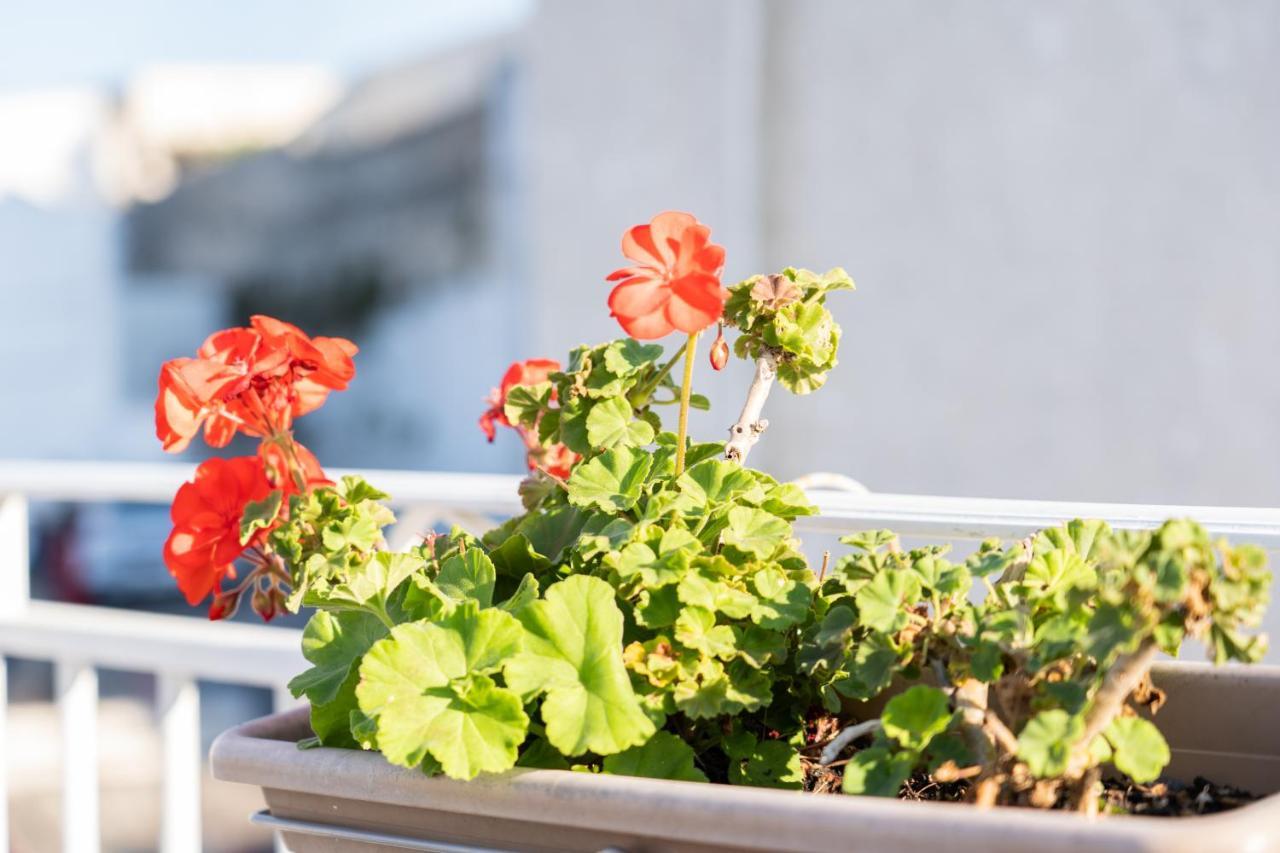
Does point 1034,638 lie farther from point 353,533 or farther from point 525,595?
point 353,533

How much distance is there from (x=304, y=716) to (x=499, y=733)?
229 millimetres

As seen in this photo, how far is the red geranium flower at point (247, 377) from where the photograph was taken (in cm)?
81

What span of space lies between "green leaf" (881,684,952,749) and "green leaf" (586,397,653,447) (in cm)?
25

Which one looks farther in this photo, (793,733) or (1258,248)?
(1258,248)

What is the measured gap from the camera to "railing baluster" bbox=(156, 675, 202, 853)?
1.50m

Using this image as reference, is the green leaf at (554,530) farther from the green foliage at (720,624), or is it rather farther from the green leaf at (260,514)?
the green leaf at (260,514)

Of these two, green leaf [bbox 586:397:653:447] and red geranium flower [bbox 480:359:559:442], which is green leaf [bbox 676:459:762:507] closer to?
green leaf [bbox 586:397:653:447]

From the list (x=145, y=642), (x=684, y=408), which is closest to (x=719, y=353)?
(x=684, y=408)

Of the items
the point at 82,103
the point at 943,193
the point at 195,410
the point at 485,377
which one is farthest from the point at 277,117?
the point at 195,410

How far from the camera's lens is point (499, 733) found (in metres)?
0.66

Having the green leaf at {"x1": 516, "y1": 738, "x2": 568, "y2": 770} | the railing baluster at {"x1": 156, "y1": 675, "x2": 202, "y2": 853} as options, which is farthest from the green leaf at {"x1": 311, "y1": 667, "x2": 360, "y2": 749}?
the railing baluster at {"x1": 156, "y1": 675, "x2": 202, "y2": 853}

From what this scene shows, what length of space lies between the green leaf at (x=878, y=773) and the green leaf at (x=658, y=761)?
0.10 metres

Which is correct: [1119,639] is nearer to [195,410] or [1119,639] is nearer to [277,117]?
[195,410]

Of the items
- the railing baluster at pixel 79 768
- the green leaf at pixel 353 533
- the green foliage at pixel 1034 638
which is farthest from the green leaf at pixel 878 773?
the railing baluster at pixel 79 768
